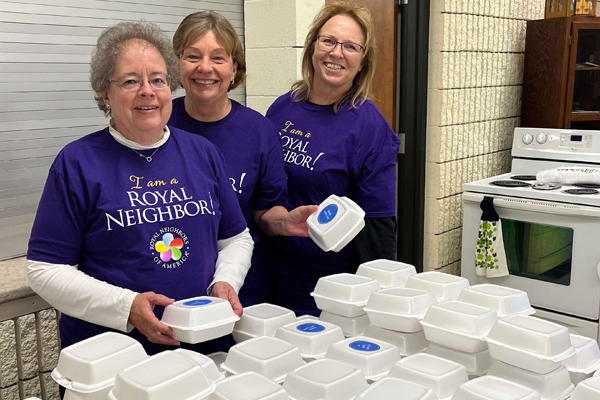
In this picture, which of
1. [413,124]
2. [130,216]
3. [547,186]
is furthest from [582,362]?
[413,124]

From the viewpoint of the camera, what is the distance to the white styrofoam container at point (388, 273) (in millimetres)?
1500

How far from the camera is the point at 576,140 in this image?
331cm

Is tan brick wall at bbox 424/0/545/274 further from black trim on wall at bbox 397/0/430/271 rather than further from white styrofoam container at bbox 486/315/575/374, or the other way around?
white styrofoam container at bbox 486/315/575/374

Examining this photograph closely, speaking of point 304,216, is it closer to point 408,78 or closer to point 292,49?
point 292,49

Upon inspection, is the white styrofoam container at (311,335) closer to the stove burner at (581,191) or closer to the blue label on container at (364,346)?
the blue label on container at (364,346)

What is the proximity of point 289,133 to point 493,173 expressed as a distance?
220 cm

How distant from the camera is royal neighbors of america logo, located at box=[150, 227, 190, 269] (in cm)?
137

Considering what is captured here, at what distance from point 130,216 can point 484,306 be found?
83 centimetres

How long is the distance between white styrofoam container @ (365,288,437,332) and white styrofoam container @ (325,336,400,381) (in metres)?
0.07

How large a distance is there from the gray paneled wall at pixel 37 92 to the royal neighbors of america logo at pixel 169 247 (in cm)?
92

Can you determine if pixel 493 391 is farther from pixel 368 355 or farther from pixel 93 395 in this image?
pixel 93 395

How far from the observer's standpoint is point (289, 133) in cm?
201

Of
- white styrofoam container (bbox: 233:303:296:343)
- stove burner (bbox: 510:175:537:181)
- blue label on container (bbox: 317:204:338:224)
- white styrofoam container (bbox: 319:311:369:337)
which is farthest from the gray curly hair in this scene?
stove burner (bbox: 510:175:537:181)

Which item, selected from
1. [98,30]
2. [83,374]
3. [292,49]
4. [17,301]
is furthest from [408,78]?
[83,374]
